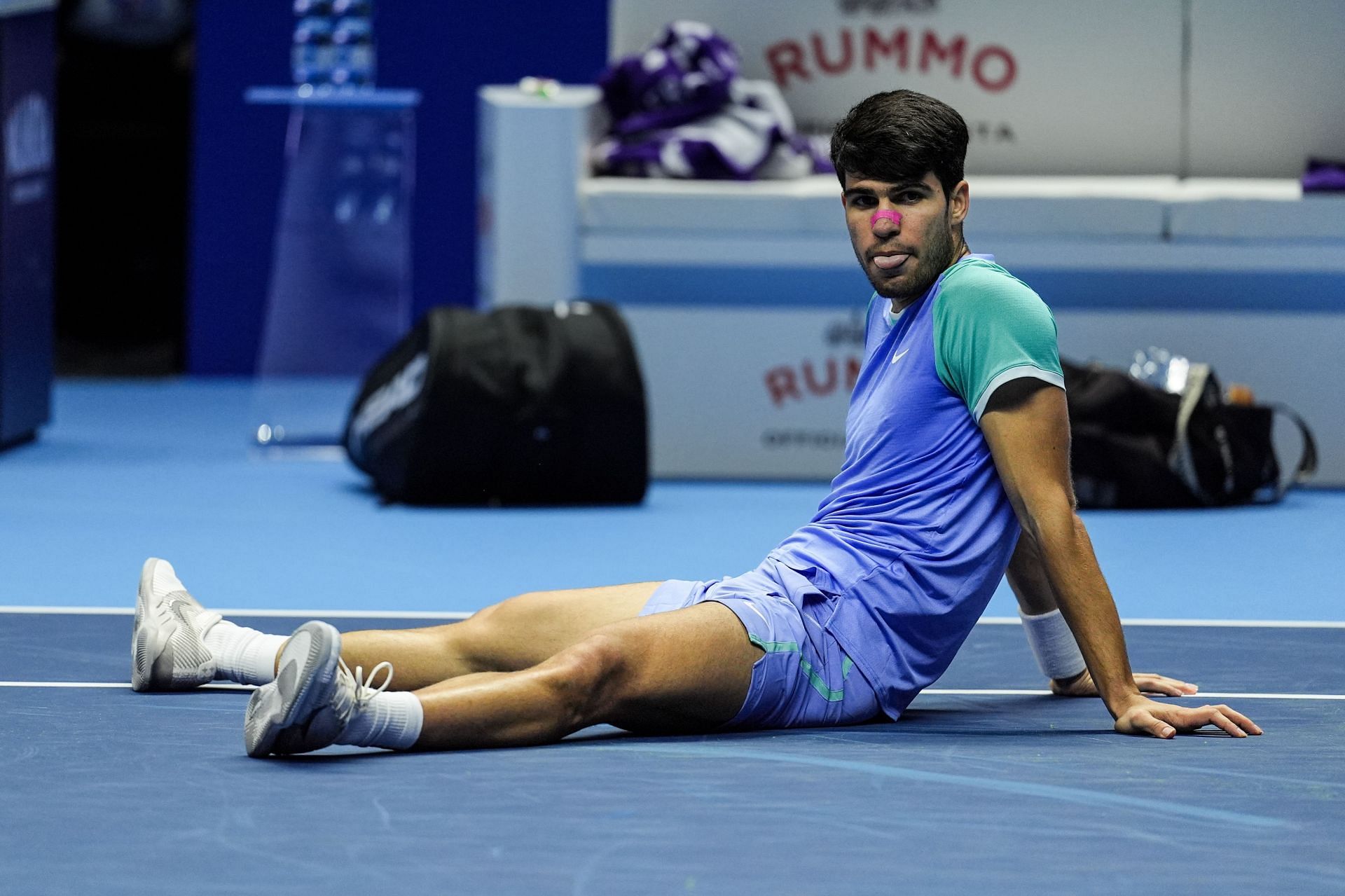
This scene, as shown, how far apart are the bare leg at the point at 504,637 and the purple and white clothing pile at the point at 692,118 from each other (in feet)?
11.2

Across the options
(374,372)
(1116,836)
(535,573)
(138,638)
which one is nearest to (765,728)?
(1116,836)

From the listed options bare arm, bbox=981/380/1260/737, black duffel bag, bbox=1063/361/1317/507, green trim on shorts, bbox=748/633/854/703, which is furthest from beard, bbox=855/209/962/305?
black duffel bag, bbox=1063/361/1317/507

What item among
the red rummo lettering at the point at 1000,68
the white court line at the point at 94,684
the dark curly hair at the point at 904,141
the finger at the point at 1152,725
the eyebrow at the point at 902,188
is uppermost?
the red rummo lettering at the point at 1000,68

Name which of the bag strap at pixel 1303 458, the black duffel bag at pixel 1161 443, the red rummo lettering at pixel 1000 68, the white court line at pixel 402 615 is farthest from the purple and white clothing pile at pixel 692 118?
the white court line at pixel 402 615

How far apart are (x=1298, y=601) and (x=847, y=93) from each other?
3.07 m

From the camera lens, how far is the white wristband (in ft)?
9.84

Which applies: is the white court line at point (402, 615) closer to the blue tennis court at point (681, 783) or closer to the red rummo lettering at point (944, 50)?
the blue tennis court at point (681, 783)

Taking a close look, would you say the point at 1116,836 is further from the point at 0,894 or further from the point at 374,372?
the point at 374,372

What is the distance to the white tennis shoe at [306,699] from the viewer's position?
2324 mm

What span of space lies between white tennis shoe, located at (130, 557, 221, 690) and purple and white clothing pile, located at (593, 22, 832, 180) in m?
3.32

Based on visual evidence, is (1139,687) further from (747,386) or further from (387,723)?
(747,386)

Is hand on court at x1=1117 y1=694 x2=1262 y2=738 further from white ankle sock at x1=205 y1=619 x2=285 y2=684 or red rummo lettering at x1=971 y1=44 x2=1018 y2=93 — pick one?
red rummo lettering at x1=971 y1=44 x2=1018 y2=93

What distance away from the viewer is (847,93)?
679 cm

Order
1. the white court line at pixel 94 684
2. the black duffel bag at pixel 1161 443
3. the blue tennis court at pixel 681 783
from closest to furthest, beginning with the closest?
1. the blue tennis court at pixel 681 783
2. the white court line at pixel 94 684
3. the black duffel bag at pixel 1161 443
